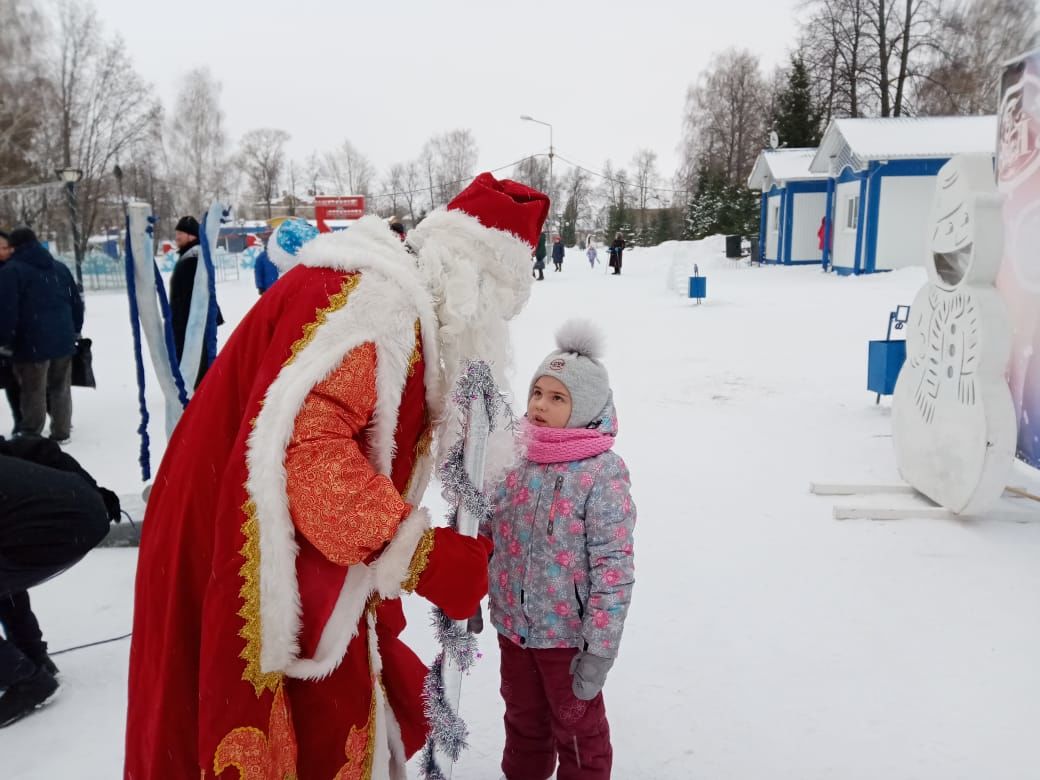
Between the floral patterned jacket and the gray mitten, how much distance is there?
0.03 meters

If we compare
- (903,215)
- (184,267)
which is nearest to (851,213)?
(903,215)

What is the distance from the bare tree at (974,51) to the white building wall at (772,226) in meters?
13.7

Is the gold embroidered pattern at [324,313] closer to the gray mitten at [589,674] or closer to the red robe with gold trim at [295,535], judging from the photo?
the red robe with gold trim at [295,535]

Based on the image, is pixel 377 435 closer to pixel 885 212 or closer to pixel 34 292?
pixel 34 292

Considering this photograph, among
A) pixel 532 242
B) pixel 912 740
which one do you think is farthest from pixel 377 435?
pixel 912 740

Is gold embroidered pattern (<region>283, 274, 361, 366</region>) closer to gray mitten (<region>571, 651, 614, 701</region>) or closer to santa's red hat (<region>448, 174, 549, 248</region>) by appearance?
santa's red hat (<region>448, 174, 549, 248</region>)

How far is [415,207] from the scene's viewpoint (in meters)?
64.4

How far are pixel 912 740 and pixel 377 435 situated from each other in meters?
2.29

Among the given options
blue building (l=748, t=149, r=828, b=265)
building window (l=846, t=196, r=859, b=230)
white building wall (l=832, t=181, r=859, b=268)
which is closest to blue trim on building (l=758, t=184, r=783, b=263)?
blue building (l=748, t=149, r=828, b=265)

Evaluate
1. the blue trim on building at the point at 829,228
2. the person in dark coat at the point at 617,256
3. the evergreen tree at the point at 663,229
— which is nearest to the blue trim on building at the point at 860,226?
the blue trim on building at the point at 829,228

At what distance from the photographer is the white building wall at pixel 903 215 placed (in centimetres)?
1925

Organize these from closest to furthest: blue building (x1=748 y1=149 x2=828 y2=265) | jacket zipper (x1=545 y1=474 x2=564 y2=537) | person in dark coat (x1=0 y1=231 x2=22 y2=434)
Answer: jacket zipper (x1=545 y1=474 x2=564 y2=537)
person in dark coat (x1=0 y1=231 x2=22 y2=434)
blue building (x1=748 y1=149 x2=828 y2=265)

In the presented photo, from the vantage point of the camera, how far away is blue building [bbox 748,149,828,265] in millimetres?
24672

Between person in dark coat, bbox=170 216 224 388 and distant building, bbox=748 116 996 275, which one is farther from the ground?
distant building, bbox=748 116 996 275
